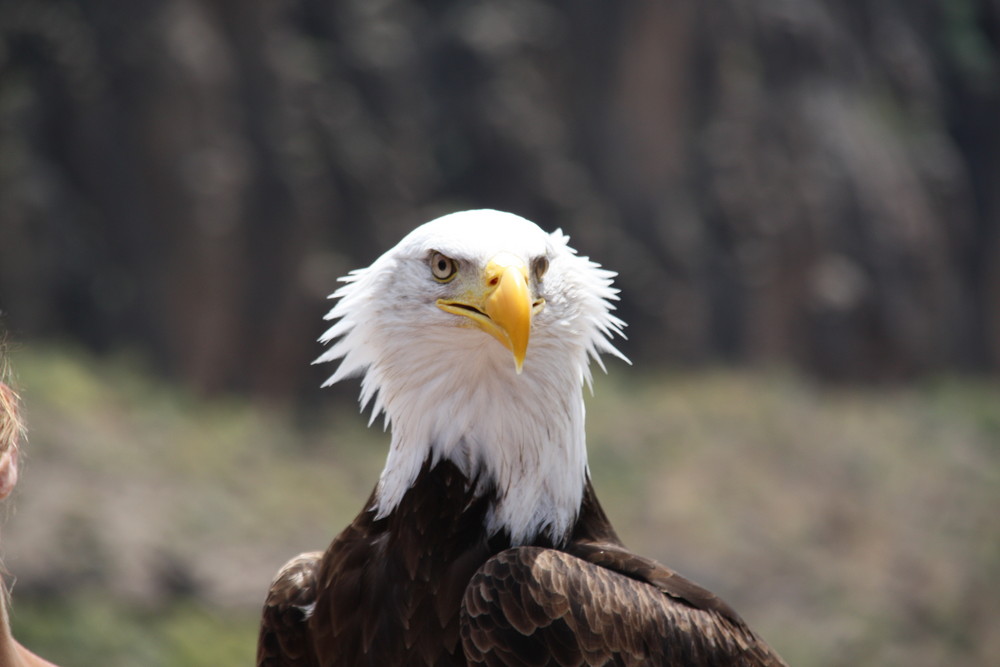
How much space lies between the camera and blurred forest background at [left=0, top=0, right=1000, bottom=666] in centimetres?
1184

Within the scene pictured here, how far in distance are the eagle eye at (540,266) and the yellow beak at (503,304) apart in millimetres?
80

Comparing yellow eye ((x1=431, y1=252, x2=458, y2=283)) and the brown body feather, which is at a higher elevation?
yellow eye ((x1=431, y1=252, x2=458, y2=283))

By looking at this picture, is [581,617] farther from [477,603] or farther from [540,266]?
[540,266]

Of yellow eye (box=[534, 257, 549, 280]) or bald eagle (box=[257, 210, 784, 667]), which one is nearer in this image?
bald eagle (box=[257, 210, 784, 667])

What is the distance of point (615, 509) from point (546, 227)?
5.01 meters

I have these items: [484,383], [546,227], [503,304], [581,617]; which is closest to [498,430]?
[484,383]

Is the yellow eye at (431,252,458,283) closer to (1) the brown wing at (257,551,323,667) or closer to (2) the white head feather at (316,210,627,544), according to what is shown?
(2) the white head feather at (316,210,627,544)

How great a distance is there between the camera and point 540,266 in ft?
10.1

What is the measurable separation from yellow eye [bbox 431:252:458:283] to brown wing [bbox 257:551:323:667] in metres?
1.04

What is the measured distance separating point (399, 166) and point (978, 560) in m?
9.81

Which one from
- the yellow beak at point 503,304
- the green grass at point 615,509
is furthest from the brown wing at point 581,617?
the green grass at point 615,509

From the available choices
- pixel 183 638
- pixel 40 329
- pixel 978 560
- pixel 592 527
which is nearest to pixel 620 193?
pixel 978 560

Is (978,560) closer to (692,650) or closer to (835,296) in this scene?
(835,296)

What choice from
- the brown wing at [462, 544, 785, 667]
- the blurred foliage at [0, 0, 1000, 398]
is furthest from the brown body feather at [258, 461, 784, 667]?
the blurred foliage at [0, 0, 1000, 398]
